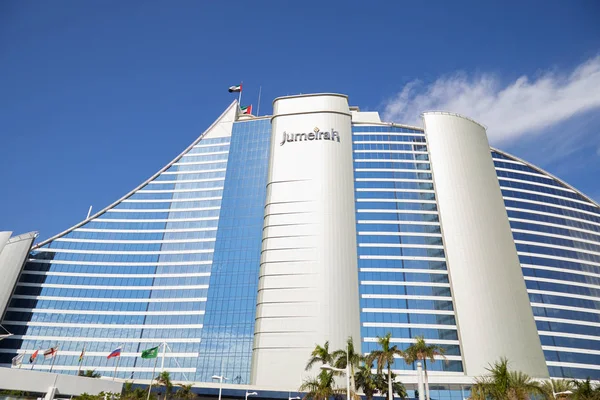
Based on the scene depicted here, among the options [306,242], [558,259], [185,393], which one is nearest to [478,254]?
[558,259]

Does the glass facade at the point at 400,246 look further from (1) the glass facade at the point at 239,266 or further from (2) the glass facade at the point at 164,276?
(2) the glass facade at the point at 164,276

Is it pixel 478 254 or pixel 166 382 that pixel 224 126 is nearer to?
pixel 166 382

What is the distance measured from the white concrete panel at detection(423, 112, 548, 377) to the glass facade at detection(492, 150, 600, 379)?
14.4ft

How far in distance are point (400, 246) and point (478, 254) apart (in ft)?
49.6

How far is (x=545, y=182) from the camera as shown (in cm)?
9988

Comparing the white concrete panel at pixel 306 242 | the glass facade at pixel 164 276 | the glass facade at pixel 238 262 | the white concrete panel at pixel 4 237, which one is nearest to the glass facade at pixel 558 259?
the white concrete panel at pixel 306 242

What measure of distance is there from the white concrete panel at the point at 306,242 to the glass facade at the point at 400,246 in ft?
10.5

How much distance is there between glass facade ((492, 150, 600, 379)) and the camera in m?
75.4

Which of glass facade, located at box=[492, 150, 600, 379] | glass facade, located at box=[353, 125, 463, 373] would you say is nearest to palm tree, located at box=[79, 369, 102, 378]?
glass facade, located at box=[353, 125, 463, 373]

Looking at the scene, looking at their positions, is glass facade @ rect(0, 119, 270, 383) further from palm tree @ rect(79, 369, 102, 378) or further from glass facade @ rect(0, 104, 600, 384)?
palm tree @ rect(79, 369, 102, 378)

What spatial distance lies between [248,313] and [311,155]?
36.7 metres

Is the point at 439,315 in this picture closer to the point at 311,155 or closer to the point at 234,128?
the point at 311,155

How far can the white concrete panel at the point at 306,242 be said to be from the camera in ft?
233

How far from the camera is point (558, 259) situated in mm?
86500
